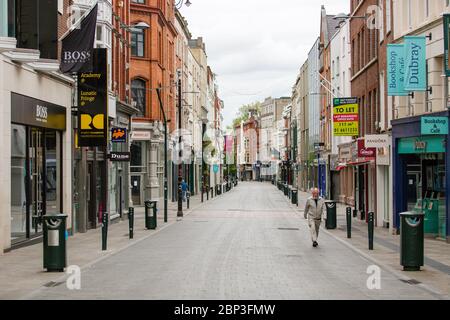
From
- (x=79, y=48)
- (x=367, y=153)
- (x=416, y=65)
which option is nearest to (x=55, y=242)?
(x=79, y=48)

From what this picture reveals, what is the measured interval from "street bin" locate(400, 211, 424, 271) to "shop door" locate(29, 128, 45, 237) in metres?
11.6

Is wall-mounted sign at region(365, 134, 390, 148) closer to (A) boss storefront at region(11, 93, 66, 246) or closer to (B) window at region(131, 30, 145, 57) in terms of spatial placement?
(A) boss storefront at region(11, 93, 66, 246)

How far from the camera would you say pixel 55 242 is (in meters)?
15.8

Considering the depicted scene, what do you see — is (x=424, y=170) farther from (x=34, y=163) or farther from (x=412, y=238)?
(x=34, y=163)

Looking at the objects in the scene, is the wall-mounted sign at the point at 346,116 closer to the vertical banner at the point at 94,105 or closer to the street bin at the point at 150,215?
the street bin at the point at 150,215

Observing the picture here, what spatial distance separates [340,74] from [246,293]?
44.0 meters

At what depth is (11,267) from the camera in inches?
658

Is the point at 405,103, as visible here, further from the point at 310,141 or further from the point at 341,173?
the point at 310,141

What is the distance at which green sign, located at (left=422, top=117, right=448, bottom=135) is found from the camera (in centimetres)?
2191

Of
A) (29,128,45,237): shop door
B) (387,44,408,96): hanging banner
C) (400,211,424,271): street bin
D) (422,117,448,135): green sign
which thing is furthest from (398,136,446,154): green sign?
(29,128,45,237): shop door

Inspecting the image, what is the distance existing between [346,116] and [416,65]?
11.2 m

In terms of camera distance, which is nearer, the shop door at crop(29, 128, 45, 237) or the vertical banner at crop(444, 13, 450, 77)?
the vertical banner at crop(444, 13, 450, 77)
